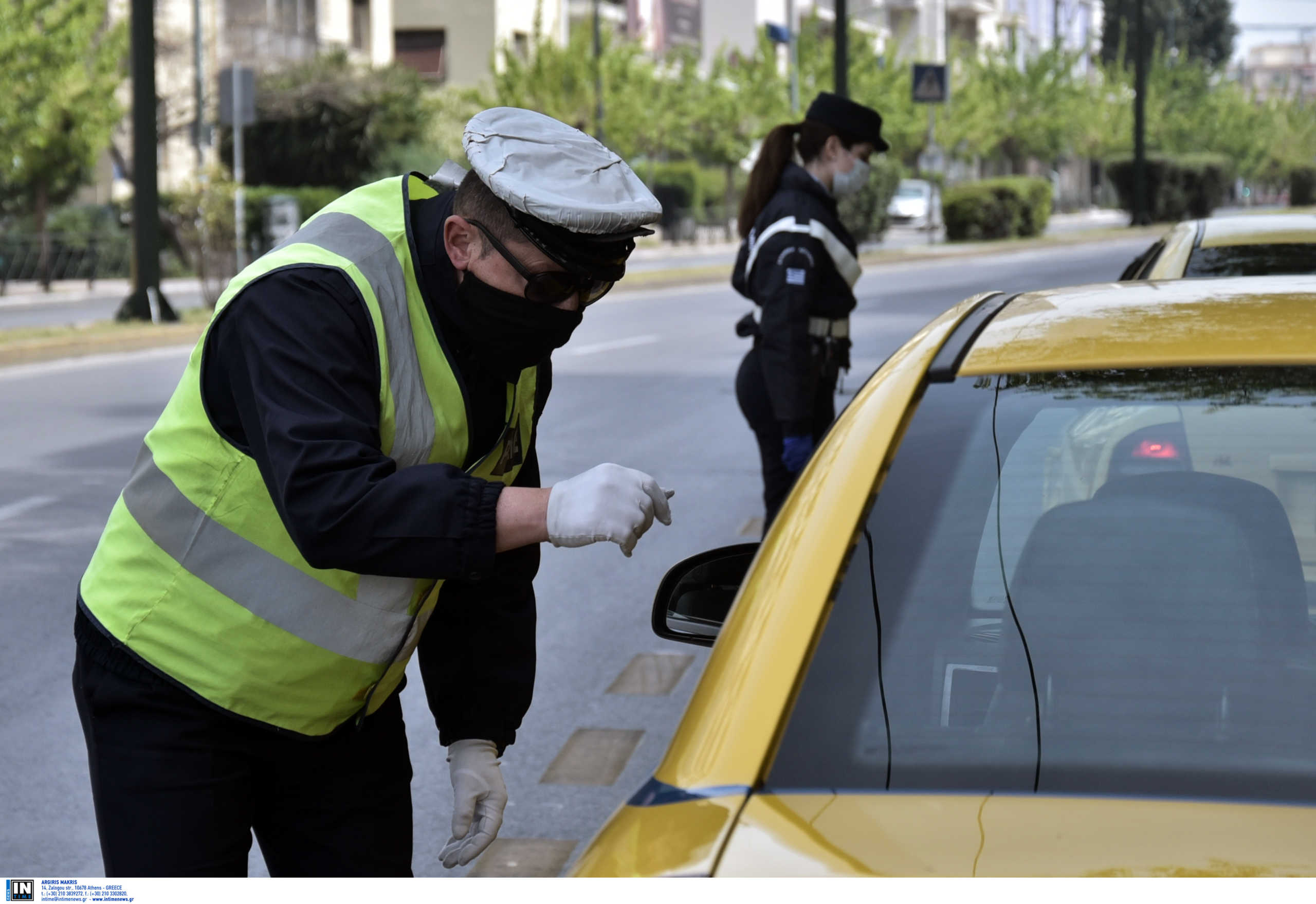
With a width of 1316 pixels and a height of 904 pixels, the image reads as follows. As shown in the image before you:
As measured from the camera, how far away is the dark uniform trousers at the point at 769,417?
→ 6.27 metres

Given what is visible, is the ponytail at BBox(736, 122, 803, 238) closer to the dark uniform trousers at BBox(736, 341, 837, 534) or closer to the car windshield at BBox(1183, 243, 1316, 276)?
the dark uniform trousers at BBox(736, 341, 837, 534)

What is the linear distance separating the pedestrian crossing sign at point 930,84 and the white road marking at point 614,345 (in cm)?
1594

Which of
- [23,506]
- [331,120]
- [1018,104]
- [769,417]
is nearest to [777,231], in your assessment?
[769,417]

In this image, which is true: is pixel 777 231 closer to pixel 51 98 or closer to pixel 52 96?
pixel 52 96

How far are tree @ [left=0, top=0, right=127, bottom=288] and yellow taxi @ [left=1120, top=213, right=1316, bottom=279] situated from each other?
18.7m

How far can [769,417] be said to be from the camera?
6324mm

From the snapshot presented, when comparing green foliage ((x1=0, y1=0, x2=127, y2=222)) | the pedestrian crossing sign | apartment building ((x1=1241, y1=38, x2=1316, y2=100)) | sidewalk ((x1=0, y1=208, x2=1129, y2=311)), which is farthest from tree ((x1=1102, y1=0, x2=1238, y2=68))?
green foliage ((x1=0, y1=0, x2=127, y2=222))

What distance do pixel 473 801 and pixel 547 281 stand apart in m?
0.86

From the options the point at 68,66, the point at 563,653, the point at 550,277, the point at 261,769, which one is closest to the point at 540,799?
the point at 563,653

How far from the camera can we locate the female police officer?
594 cm

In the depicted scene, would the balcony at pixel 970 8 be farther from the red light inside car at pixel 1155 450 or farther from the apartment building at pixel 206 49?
the red light inside car at pixel 1155 450

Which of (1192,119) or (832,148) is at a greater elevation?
(1192,119)

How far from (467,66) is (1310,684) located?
51644 millimetres

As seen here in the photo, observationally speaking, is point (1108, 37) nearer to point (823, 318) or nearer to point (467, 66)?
point (467, 66)
